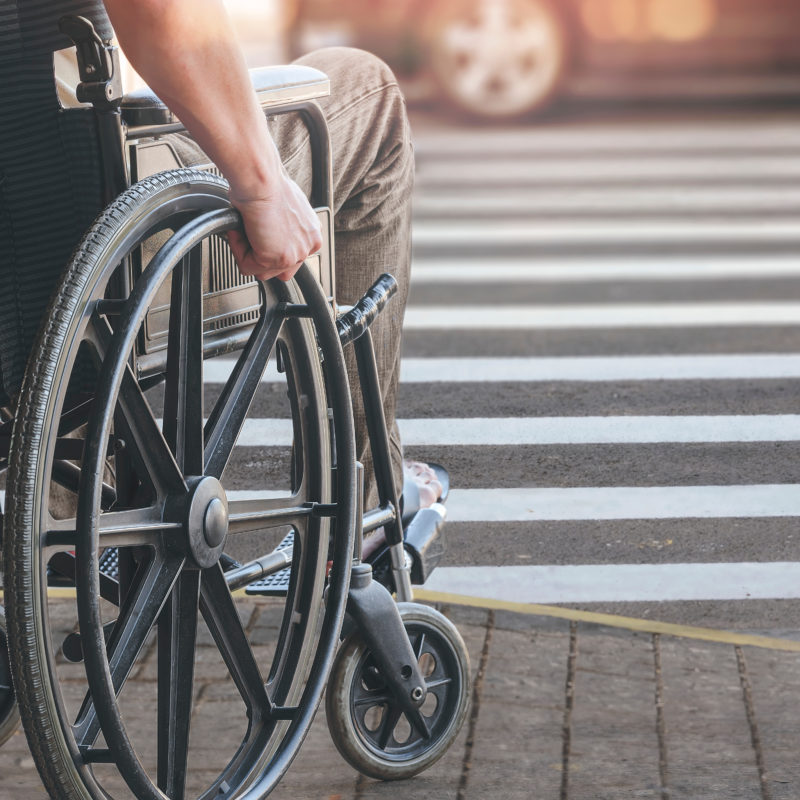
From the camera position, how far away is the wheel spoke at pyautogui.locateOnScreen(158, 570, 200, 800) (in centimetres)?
230

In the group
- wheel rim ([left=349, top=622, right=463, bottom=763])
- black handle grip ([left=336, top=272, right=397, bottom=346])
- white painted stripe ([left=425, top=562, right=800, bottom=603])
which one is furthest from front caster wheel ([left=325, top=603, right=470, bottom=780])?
white painted stripe ([left=425, top=562, right=800, bottom=603])

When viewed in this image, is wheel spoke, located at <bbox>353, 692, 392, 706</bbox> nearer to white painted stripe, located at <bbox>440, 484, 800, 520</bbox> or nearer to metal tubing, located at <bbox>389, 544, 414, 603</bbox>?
metal tubing, located at <bbox>389, 544, 414, 603</bbox>

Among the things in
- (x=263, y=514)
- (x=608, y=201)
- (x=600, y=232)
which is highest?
(x=263, y=514)

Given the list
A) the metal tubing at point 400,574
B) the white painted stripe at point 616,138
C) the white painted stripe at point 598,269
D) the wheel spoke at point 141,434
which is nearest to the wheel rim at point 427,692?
the metal tubing at point 400,574

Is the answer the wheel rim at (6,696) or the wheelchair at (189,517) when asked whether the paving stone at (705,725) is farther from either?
the wheel rim at (6,696)

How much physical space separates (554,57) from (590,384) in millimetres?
7565

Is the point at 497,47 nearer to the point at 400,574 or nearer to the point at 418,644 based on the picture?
the point at 400,574

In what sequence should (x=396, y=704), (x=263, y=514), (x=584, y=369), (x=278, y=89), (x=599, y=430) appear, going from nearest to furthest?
(x=263, y=514), (x=278, y=89), (x=396, y=704), (x=599, y=430), (x=584, y=369)

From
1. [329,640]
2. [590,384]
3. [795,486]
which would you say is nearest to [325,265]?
[329,640]

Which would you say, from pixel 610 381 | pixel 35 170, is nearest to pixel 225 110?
pixel 35 170

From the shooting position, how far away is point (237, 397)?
2.45 m

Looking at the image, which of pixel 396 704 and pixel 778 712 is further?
pixel 778 712

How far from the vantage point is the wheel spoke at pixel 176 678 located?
230cm

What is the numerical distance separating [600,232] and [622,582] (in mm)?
5099
